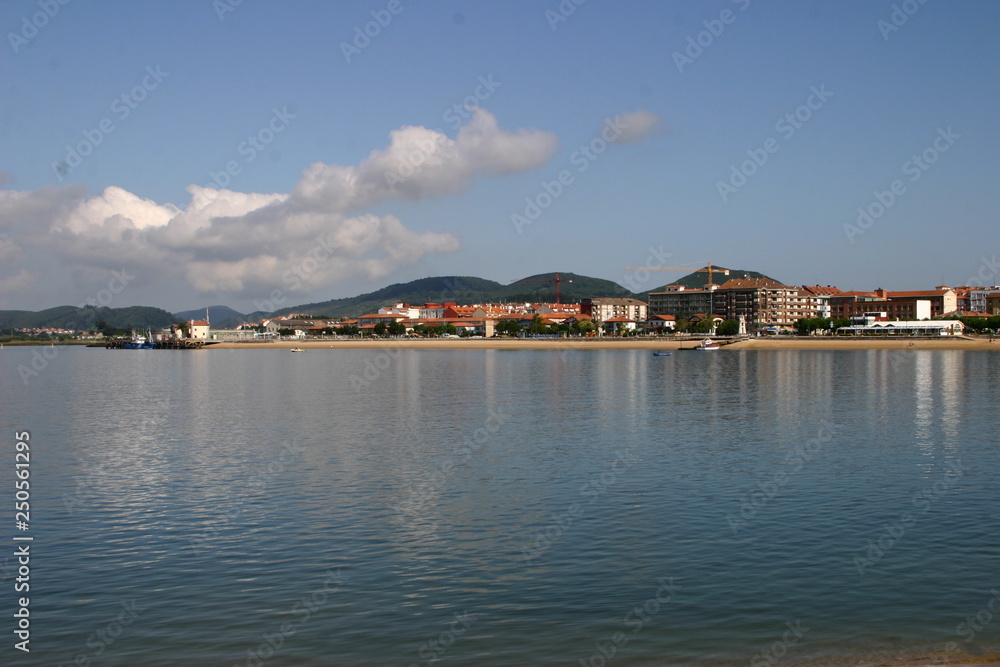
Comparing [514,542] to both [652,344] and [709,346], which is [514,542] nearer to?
[709,346]

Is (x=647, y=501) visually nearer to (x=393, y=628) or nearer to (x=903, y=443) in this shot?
(x=393, y=628)

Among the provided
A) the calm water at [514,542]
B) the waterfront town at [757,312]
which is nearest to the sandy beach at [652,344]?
the waterfront town at [757,312]

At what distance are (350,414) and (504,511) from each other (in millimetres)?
19032

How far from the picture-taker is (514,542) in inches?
530

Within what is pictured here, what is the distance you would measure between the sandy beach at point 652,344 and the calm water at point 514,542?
89319mm

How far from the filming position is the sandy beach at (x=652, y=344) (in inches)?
4309

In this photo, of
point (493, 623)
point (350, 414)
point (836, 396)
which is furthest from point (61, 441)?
point (836, 396)

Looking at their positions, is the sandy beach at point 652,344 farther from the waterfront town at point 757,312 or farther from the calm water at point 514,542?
the calm water at point 514,542

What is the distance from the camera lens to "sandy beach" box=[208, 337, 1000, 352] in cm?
10944

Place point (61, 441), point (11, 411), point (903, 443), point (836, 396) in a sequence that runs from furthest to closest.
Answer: point (836, 396), point (11, 411), point (61, 441), point (903, 443)

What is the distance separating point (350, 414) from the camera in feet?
110

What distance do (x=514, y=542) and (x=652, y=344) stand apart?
124834 mm

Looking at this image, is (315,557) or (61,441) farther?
(61,441)

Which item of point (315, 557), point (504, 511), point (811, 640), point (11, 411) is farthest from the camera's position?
point (11, 411)
